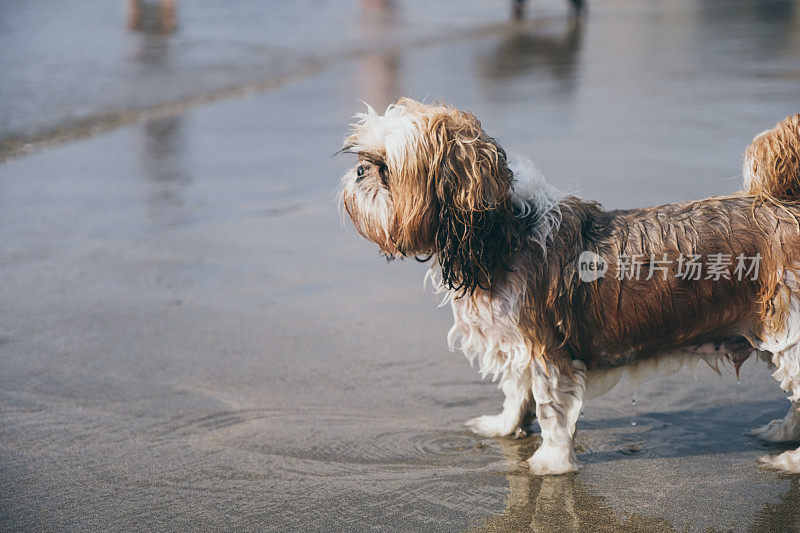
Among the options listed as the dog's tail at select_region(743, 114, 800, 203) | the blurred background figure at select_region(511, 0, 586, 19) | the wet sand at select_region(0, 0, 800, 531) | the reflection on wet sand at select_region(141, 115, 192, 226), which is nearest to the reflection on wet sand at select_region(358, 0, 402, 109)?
the wet sand at select_region(0, 0, 800, 531)

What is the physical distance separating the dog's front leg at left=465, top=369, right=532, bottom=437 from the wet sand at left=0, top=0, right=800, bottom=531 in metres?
0.07

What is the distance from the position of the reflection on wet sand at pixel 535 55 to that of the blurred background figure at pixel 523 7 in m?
1.29

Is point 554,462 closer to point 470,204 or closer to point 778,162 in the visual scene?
point 470,204

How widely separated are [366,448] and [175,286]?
2442 mm

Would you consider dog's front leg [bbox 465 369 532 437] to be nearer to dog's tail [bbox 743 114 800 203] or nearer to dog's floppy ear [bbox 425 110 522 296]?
dog's floppy ear [bbox 425 110 522 296]

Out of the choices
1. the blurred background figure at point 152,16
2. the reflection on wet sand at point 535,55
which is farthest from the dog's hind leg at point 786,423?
the blurred background figure at point 152,16

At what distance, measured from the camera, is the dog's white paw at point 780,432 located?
398 centimetres

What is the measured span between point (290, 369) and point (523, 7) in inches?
716

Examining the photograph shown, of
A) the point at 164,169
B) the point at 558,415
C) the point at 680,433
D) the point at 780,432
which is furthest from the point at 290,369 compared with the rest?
the point at 164,169

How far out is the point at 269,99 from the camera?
40.7ft

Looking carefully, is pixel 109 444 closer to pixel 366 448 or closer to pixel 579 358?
pixel 366 448

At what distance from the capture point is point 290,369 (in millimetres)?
4730

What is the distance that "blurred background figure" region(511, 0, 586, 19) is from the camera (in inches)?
794

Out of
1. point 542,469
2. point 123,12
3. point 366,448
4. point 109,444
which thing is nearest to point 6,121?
point 109,444
